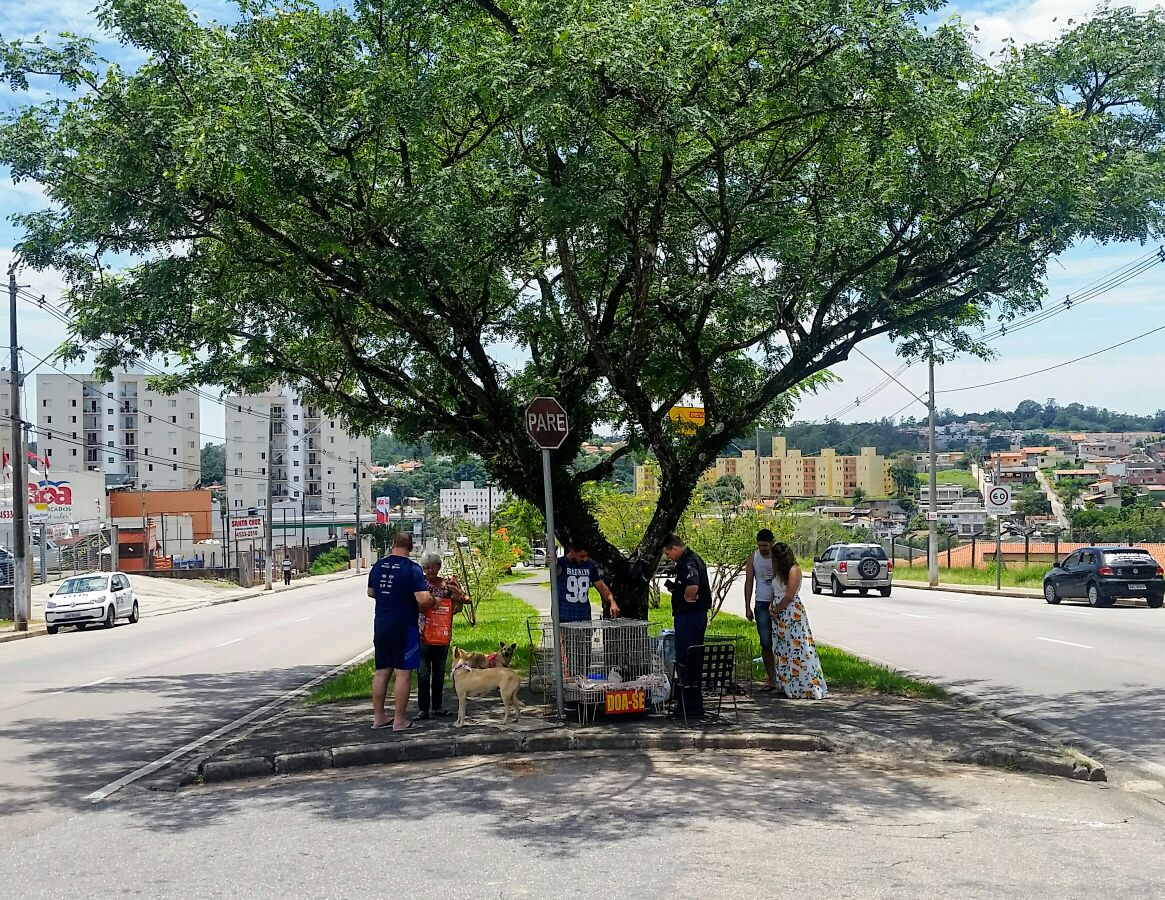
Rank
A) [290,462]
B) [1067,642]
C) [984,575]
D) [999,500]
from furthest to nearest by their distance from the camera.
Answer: [290,462], [984,575], [999,500], [1067,642]

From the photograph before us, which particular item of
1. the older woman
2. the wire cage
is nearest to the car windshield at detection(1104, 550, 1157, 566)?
the wire cage

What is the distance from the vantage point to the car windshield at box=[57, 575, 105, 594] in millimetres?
32531

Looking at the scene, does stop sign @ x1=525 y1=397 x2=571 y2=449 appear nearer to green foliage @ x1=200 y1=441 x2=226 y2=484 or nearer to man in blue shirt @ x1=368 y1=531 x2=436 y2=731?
man in blue shirt @ x1=368 y1=531 x2=436 y2=731

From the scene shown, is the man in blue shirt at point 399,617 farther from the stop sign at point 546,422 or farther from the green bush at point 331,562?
the green bush at point 331,562

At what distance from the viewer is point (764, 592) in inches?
543

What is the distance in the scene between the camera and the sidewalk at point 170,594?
34.1 meters

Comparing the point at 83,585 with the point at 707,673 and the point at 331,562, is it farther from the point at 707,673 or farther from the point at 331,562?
the point at 331,562

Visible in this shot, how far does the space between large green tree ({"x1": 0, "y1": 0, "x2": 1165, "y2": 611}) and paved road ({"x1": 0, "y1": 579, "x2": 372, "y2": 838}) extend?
13.5 feet

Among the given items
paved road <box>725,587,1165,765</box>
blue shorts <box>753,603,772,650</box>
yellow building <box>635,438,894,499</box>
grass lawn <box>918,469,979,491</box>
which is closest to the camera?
paved road <box>725,587,1165,765</box>

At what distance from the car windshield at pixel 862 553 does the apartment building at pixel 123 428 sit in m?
105

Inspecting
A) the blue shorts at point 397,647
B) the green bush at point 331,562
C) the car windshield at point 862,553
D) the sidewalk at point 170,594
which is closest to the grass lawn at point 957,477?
the green bush at point 331,562

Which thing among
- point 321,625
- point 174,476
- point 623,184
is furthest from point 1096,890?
point 174,476

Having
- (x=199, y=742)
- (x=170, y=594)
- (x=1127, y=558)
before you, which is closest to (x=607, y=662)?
(x=199, y=742)

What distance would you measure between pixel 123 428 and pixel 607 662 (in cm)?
13795
